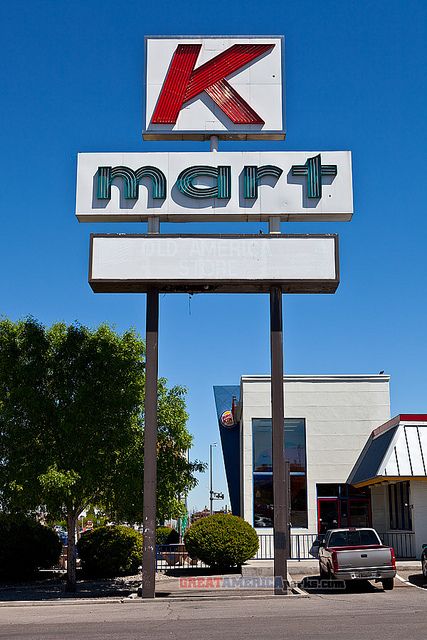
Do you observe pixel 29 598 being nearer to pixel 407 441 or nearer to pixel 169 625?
pixel 169 625

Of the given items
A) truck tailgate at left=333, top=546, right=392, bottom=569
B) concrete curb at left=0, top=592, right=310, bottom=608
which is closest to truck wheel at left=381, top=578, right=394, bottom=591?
truck tailgate at left=333, top=546, right=392, bottom=569

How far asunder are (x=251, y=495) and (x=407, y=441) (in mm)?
8453

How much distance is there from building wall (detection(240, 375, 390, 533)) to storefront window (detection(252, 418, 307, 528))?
0.79ft

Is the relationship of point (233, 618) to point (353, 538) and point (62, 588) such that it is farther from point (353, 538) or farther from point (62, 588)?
point (62, 588)

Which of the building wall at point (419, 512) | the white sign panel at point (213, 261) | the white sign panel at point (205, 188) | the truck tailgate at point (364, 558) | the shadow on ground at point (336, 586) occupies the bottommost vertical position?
the shadow on ground at point (336, 586)

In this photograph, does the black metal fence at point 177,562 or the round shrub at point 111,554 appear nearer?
the round shrub at point 111,554

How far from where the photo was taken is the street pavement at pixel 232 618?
12.3 metres

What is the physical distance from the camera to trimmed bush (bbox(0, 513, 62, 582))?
24.9m

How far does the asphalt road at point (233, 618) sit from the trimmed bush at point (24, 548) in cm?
677

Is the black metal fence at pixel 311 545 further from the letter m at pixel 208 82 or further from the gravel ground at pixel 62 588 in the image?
the letter m at pixel 208 82

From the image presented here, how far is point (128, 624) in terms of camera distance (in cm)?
1403

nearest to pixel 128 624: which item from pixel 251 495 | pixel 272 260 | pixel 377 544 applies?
pixel 377 544

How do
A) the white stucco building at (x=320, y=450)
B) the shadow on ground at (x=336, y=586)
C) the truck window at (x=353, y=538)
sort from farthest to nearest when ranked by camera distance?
the white stucco building at (x=320, y=450)
the truck window at (x=353, y=538)
the shadow on ground at (x=336, y=586)

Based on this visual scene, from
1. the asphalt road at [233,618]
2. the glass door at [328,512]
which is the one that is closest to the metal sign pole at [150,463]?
the asphalt road at [233,618]
